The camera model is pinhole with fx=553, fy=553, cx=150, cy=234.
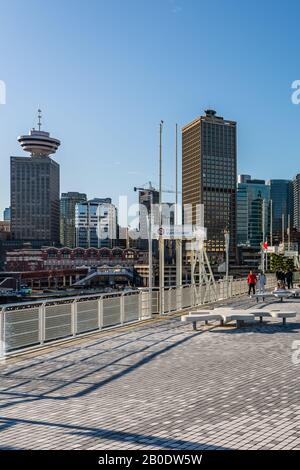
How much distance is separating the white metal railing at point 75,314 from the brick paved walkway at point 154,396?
0.74m

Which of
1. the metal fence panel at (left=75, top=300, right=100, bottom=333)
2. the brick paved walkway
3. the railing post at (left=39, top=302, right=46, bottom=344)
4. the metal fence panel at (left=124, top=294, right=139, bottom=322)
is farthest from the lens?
the metal fence panel at (left=124, top=294, right=139, bottom=322)

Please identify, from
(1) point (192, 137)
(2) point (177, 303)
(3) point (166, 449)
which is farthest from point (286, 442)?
(1) point (192, 137)

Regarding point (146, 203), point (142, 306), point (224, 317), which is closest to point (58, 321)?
point (224, 317)

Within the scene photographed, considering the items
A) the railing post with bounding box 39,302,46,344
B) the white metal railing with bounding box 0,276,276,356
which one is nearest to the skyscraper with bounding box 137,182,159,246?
the white metal railing with bounding box 0,276,276,356

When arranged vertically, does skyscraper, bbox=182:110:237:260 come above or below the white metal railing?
above

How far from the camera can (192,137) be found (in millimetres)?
105875

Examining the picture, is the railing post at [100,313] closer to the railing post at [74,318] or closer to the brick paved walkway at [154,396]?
the railing post at [74,318]

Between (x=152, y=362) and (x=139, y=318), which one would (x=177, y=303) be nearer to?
(x=139, y=318)

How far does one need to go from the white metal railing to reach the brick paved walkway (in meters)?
0.74

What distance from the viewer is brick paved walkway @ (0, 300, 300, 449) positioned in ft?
18.4

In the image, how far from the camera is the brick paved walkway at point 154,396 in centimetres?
560

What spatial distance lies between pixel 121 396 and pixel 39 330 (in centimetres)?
520

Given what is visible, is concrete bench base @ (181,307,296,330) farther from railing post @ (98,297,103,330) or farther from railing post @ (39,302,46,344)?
railing post @ (39,302,46,344)

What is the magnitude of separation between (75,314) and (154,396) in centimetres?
652
